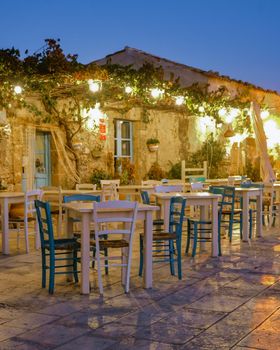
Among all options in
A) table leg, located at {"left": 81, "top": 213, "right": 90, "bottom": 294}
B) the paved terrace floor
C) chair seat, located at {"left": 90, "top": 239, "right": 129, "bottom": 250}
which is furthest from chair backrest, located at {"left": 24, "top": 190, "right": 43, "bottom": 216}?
table leg, located at {"left": 81, "top": 213, "right": 90, "bottom": 294}

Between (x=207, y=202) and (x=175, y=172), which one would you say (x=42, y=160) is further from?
(x=207, y=202)

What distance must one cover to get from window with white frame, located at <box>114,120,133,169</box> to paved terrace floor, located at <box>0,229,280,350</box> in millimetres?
7719

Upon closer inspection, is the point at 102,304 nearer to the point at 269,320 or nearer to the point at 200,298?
the point at 200,298

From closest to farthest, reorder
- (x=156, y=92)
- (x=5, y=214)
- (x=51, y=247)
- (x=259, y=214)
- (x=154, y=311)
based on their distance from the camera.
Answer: (x=154, y=311) < (x=51, y=247) < (x=5, y=214) < (x=259, y=214) < (x=156, y=92)

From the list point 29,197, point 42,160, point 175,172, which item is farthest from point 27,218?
point 175,172

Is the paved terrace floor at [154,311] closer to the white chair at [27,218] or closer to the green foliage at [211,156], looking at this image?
the white chair at [27,218]

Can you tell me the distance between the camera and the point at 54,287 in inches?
211

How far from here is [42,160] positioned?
1216 centimetres

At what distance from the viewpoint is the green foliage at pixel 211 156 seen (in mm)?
15695

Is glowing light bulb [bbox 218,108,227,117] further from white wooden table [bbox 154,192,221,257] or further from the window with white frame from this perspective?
white wooden table [bbox 154,192,221,257]

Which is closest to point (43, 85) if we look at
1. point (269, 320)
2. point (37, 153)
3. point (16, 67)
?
point (16, 67)

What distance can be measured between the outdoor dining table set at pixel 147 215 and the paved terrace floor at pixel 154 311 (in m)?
0.28

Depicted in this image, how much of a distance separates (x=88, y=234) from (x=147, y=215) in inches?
24.5

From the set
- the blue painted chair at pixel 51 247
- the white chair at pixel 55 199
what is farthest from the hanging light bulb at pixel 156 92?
the blue painted chair at pixel 51 247
